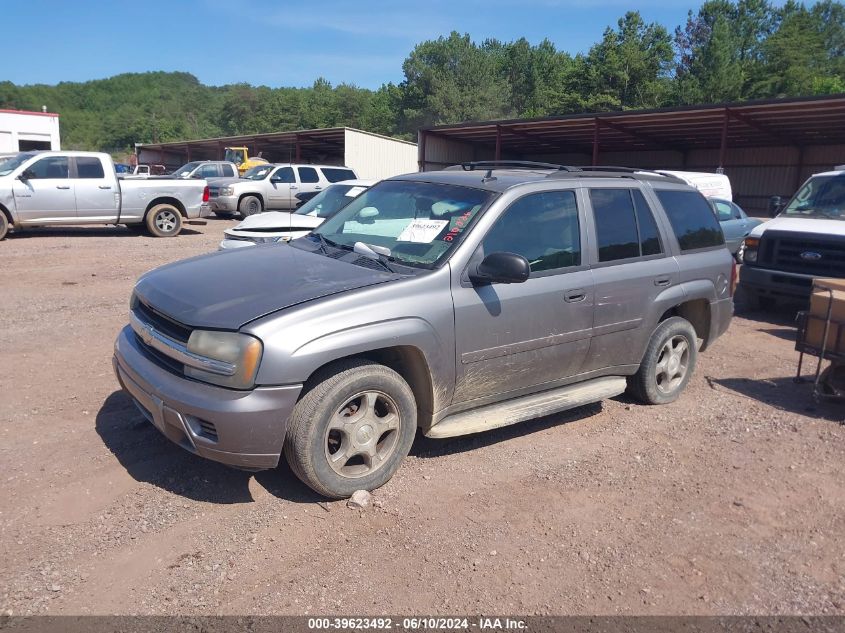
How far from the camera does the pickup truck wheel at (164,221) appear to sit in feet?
52.5

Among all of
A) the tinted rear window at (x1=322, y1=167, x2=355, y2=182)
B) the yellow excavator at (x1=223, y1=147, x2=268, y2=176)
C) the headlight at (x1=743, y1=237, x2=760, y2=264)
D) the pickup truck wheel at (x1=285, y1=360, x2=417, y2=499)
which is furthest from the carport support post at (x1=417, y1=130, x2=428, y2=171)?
the pickup truck wheel at (x1=285, y1=360, x2=417, y2=499)

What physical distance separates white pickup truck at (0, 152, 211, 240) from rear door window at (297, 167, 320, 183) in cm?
602

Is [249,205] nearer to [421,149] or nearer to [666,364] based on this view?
[421,149]

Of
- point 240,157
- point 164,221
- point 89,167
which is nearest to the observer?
point 89,167

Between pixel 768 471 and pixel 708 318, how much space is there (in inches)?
68.7

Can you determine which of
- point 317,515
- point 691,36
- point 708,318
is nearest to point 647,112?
point 708,318

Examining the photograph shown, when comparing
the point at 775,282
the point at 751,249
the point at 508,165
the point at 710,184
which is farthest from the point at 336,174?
the point at 508,165

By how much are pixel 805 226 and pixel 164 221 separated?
1340 centimetres

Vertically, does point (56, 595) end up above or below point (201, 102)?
below

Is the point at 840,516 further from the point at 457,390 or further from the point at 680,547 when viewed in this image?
the point at 457,390

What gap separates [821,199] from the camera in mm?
9438

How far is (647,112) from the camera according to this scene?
2345cm

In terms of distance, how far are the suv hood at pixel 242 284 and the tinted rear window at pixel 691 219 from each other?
110 inches

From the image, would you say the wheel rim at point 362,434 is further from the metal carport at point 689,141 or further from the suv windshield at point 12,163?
the metal carport at point 689,141
